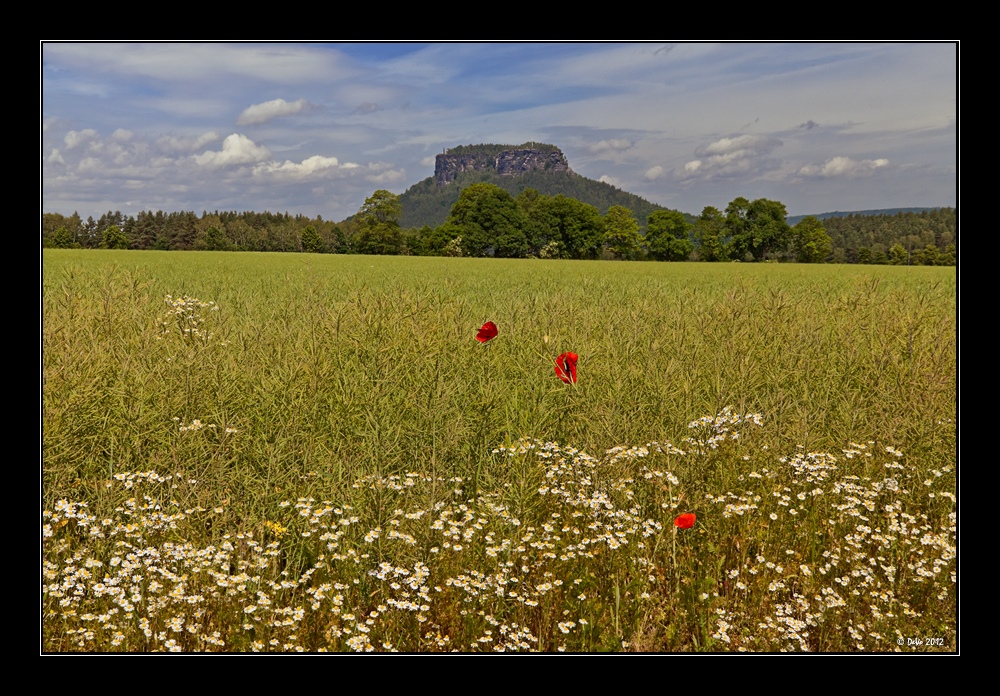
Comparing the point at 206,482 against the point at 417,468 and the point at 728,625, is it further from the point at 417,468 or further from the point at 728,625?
the point at 728,625

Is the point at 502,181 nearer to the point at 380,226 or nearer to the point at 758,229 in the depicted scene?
the point at 380,226

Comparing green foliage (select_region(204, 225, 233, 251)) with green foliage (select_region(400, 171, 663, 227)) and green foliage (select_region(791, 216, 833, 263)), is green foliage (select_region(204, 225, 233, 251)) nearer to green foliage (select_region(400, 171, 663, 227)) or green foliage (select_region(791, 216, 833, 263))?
green foliage (select_region(400, 171, 663, 227))

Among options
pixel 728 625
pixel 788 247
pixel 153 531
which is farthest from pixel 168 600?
pixel 788 247

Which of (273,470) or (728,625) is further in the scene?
(273,470)

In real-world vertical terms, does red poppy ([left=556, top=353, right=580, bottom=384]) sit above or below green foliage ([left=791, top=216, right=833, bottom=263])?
below

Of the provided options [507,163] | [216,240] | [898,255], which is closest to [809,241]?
[898,255]

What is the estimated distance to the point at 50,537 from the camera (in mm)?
3191

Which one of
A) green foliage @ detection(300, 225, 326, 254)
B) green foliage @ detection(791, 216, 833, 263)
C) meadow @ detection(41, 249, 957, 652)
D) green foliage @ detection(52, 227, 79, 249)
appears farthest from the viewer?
green foliage @ detection(300, 225, 326, 254)

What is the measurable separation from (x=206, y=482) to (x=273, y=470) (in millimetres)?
414

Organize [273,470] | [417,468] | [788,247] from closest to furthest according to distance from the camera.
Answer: [273,470] → [417,468] → [788,247]

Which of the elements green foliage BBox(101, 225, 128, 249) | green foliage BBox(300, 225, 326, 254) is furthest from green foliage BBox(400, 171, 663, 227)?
green foliage BBox(101, 225, 128, 249)

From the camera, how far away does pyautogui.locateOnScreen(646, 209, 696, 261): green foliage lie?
84562 millimetres

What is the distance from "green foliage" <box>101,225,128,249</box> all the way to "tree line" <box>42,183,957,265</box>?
8.09 feet

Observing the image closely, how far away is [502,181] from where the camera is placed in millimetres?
72500
